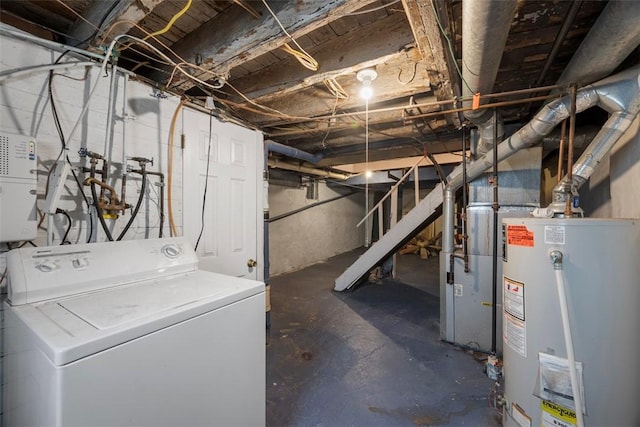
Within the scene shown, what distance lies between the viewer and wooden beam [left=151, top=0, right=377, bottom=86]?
119 cm

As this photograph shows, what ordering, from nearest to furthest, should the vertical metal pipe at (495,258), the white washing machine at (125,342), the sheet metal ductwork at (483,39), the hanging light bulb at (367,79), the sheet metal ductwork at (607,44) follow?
1. the white washing machine at (125,342)
2. the sheet metal ductwork at (483,39)
3. the sheet metal ductwork at (607,44)
4. the hanging light bulb at (367,79)
5. the vertical metal pipe at (495,258)

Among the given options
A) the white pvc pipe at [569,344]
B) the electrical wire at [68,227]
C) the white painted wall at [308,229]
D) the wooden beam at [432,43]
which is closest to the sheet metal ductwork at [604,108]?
the white pvc pipe at [569,344]

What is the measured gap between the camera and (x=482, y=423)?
1.59 metres

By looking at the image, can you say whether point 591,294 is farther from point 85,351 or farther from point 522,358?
point 85,351

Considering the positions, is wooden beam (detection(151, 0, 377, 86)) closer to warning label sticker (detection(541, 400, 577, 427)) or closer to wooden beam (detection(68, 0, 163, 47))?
wooden beam (detection(68, 0, 163, 47))

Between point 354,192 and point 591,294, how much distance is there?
6457mm

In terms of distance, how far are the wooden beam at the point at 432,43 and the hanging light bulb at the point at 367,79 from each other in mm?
384

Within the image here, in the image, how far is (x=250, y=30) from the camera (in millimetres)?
1348

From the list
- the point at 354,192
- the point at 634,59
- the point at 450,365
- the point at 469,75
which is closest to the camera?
the point at 469,75

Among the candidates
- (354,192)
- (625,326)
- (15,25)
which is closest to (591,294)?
(625,326)

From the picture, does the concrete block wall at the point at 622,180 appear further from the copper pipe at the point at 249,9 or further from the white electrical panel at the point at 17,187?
the white electrical panel at the point at 17,187

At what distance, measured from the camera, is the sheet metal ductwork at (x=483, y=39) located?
98 cm

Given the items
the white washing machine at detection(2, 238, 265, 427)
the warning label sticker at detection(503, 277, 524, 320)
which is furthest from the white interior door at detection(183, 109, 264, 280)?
the warning label sticker at detection(503, 277, 524, 320)

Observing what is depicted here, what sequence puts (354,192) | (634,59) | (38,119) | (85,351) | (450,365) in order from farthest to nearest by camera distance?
(354,192)
(450,365)
(634,59)
(38,119)
(85,351)
